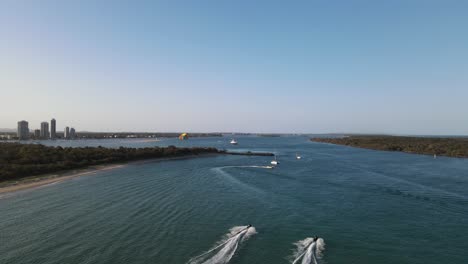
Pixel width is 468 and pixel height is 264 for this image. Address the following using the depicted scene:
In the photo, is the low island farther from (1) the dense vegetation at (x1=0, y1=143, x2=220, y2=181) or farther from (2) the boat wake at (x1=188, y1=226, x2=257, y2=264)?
(2) the boat wake at (x1=188, y1=226, x2=257, y2=264)

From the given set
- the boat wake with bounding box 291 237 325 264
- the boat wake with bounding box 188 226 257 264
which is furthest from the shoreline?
the boat wake with bounding box 291 237 325 264

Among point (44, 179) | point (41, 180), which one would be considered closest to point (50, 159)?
point (44, 179)

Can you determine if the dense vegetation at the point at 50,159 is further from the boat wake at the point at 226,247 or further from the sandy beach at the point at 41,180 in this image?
the boat wake at the point at 226,247

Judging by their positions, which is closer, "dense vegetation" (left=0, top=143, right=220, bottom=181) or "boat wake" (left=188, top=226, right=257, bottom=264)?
"boat wake" (left=188, top=226, right=257, bottom=264)

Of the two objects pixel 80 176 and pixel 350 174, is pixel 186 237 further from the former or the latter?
pixel 350 174

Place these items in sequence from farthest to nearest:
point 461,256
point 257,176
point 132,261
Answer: point 257,176 < point 461,256 < point 132,261

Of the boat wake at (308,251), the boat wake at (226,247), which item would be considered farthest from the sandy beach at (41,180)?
the boat wake at (308,251)

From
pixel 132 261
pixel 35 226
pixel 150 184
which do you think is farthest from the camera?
pixel 150 184

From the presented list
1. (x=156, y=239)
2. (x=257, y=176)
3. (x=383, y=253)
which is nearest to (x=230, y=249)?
(x=156, y=239)
